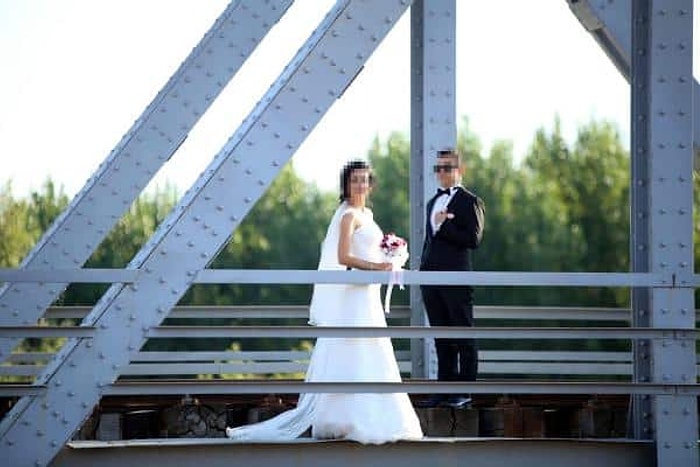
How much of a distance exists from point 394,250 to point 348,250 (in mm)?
264

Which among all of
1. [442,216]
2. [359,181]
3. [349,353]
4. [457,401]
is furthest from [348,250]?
[457,401]

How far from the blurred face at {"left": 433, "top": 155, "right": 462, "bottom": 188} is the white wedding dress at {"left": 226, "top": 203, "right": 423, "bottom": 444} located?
2.04ft

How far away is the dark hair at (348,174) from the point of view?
11.2 m

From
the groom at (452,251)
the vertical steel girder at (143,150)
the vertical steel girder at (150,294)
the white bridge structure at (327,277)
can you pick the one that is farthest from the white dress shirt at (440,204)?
the vertical steel girder at (150,294)

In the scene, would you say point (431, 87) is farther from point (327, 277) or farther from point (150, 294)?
point (150, 294)

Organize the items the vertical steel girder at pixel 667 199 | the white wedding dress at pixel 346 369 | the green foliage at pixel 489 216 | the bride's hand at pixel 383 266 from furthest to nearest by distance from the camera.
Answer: the green foliage at pixel 489 216 < the bride's hand at pixel 383 266 < the white wedding dress at pixel 346 369 < the vertical steel girder at pixel 667 199

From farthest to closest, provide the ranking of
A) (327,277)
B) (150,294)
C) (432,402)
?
(432,402) < (327,277) < (150,294)

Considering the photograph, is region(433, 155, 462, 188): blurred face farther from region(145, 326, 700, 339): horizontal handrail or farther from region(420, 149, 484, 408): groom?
region(145, 326, 700, 339): horizontal handrail

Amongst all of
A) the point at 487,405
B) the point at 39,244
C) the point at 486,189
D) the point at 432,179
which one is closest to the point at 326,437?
the point at 39,244

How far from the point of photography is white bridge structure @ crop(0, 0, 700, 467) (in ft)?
30.0

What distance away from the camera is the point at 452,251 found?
470 inches

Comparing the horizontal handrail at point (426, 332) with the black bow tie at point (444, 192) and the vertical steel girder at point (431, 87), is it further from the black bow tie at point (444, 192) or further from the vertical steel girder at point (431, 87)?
the vertical steel girder at point (431, 87)

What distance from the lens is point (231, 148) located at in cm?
921

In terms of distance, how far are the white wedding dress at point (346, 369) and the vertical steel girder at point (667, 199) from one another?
161cm
